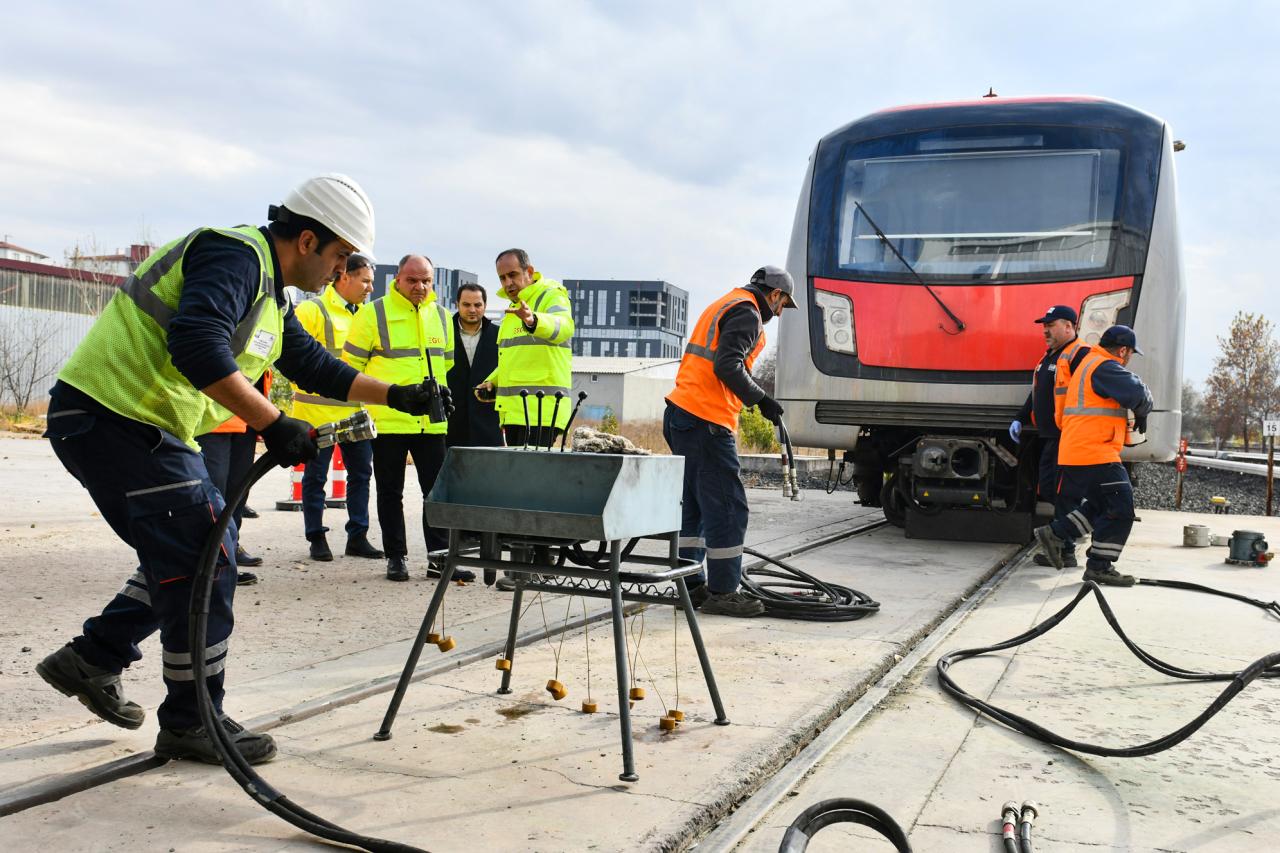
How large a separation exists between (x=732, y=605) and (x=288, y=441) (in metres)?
3.13

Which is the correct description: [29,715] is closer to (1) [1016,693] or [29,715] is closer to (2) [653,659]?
(2) [653,659]

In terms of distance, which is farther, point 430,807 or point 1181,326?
point 1181,326

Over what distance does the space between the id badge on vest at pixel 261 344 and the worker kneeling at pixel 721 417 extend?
2.68m

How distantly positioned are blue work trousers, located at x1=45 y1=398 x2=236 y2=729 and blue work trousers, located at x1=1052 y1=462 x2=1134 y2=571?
5895 mm

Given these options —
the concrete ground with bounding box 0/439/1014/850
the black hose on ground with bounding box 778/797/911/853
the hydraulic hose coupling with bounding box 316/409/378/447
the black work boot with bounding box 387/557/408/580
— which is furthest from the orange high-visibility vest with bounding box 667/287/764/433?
the black hose on ground with bounding box 778/797/911/853

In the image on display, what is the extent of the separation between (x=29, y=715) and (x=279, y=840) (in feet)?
4.35

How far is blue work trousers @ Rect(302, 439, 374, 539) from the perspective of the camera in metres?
6.73

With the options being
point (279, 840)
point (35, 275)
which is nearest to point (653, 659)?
point (279, 840)

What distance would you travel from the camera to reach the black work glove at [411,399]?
11.2ft

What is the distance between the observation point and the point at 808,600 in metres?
5.80

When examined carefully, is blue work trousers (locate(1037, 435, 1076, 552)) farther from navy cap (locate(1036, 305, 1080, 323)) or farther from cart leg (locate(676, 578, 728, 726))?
cart leg (locate(676, 578, 728, 726))

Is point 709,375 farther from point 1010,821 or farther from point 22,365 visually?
point 22,365

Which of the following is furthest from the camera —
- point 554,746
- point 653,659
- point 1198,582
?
point 1198,582

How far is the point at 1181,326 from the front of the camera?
823 cm
